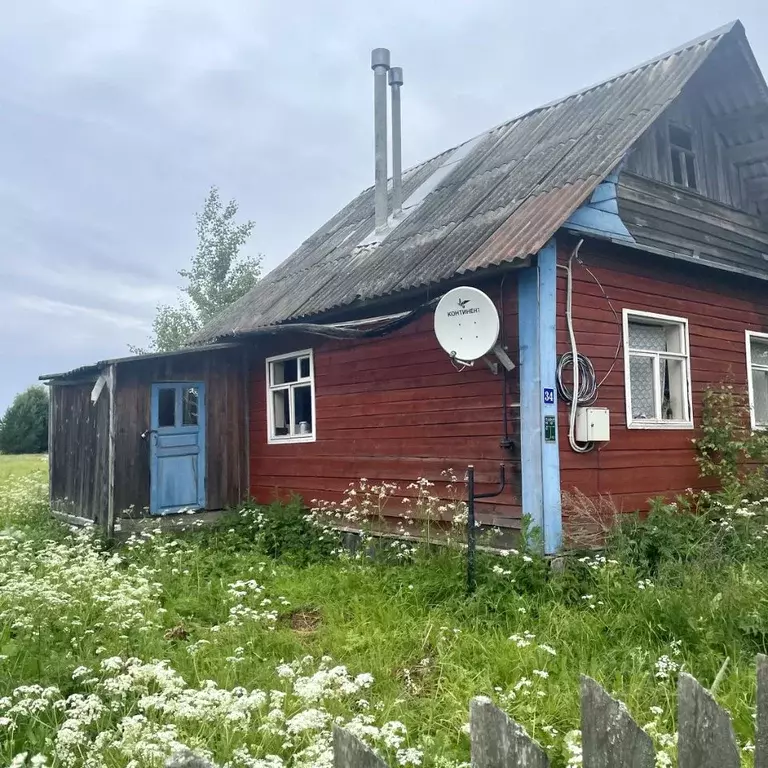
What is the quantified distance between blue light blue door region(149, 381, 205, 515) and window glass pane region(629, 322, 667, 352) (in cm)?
598

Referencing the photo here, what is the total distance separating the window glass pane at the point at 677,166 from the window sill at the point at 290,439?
5.63 metres

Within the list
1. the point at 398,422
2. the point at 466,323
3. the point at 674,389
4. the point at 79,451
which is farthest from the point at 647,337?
the point at 79,451

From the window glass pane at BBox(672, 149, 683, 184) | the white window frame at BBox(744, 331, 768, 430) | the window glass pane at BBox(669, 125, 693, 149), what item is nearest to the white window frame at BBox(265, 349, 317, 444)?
the window glass pane at BBox(672, 149, 683, 184)

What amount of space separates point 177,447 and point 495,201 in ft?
17.8

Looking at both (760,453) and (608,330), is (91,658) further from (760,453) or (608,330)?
(760,453)

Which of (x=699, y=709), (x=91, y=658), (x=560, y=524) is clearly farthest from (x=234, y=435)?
(x=699, y=709)

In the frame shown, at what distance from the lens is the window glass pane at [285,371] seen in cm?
989

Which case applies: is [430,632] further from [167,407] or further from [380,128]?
[380,128]

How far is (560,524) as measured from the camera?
6.39 m

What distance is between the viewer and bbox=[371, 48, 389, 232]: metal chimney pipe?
410 inches

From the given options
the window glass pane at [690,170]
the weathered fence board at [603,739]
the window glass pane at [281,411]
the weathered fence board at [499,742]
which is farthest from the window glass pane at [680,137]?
the weathered fence board at [499,742]

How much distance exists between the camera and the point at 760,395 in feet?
30.5

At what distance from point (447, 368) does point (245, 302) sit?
18.0 ft

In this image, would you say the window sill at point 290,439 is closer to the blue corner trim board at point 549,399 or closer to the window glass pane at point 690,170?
the blue corner trim board at point 549,399
